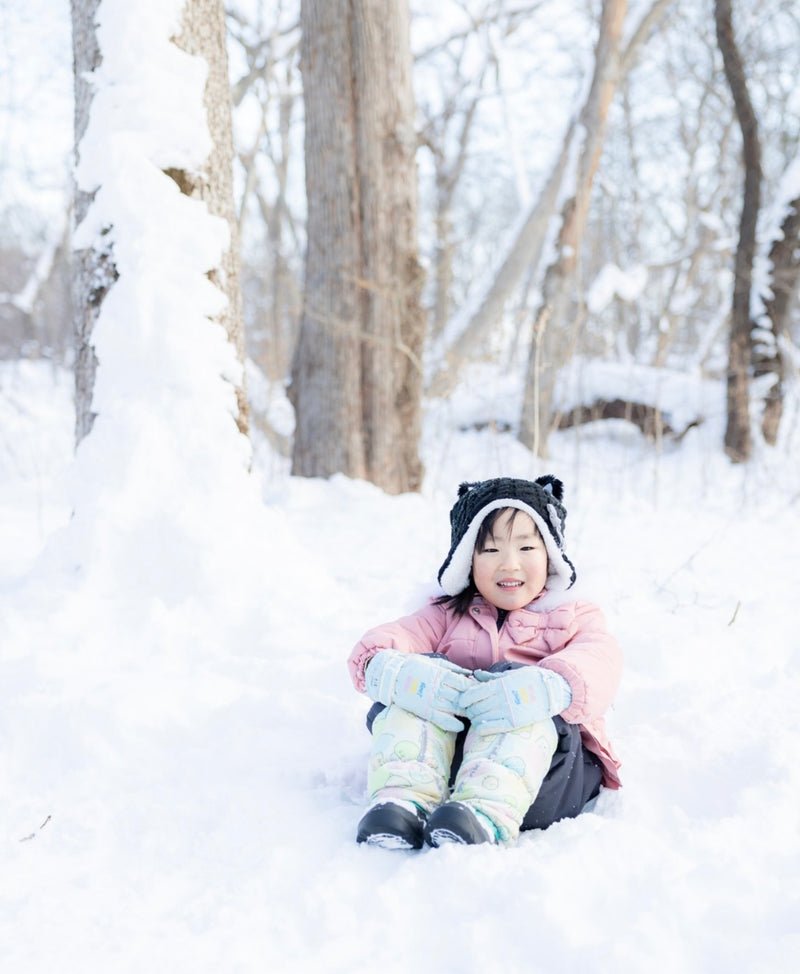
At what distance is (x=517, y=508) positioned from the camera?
6.95ft

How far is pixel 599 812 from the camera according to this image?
1905 millimetres

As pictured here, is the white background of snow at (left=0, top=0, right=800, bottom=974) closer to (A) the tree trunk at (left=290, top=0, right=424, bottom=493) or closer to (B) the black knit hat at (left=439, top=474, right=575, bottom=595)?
(B) the black knit hat at (left=439, top=474, right=575, bottom=595)

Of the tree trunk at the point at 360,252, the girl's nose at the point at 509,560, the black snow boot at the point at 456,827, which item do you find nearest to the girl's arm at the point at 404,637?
the girl's nose at the point at 509,560

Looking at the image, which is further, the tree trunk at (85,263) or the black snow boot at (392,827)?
the tree trunk at (85,263)

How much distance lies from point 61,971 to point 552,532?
1.39m

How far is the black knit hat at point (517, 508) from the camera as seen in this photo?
2.12m

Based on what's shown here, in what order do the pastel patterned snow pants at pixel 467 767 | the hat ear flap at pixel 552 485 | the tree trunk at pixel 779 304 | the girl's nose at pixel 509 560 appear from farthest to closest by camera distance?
the tree trunk at pixel 779 304, the hat ear flap at pixel 552 485, the girl's nose at pixel 509 560, the pastel patterned snow pants at pixel 467 767

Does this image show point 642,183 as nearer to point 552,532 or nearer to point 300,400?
point 300,400

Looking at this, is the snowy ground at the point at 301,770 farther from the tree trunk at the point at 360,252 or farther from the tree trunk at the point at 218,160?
the tree trunk at the point at 360,252

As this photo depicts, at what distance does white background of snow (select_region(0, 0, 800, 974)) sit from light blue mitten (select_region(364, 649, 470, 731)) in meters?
0.27

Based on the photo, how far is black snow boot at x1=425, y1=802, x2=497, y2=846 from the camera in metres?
1.54

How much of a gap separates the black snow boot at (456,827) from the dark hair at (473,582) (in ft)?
2.15

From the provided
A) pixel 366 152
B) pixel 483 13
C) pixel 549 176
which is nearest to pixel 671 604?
pixel 366 152

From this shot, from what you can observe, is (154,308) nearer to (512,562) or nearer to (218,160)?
(218,160)
